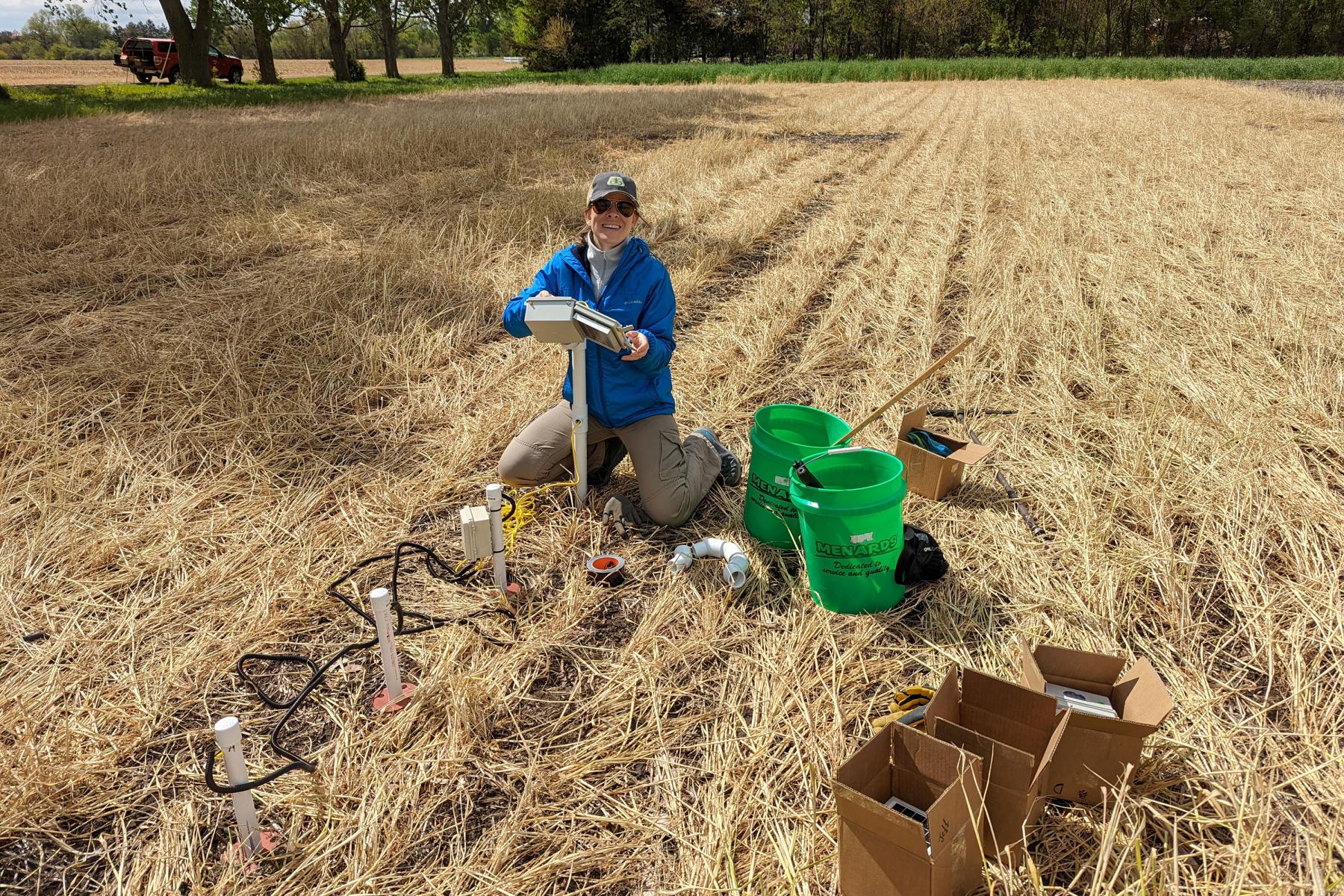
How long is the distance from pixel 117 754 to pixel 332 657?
1.98 feet

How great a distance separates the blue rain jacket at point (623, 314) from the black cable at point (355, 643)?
0.63m

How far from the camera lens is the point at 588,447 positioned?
3.69 meters

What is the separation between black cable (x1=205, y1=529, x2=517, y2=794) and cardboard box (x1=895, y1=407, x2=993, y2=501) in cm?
174

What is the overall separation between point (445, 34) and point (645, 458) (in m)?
43.1

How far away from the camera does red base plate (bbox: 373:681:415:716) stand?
244cm

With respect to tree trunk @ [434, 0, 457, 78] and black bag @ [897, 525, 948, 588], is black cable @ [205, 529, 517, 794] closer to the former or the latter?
black bag @ [897, 525, 948, 588]

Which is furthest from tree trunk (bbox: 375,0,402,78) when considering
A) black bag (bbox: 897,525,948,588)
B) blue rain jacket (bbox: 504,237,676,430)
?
black bag (bbox: 897,525,948,588)

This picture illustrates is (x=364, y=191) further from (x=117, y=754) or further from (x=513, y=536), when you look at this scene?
(x=117, y=754)

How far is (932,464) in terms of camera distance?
3545mm

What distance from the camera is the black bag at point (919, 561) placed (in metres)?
2.94

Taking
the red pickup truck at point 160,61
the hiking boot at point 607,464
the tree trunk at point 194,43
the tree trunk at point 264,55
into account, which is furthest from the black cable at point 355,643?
the red pickup truck at point 160,61

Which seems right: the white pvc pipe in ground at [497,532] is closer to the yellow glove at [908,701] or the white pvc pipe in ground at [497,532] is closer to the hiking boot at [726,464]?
the hiking boot at [726,464]

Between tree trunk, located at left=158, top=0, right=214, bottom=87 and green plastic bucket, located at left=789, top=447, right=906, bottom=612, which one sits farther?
tree trunk, located at left=158, top=0, right=214, bottom=87

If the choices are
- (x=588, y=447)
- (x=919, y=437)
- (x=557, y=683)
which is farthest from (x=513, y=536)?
(x=919, y=437)
